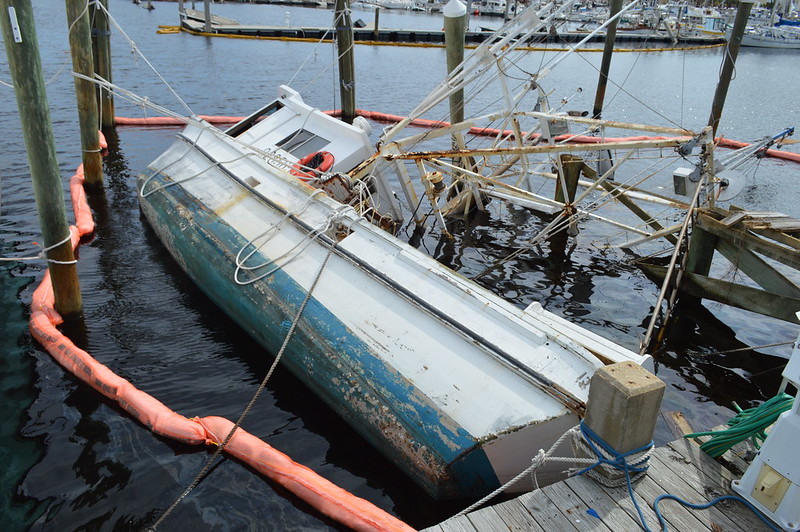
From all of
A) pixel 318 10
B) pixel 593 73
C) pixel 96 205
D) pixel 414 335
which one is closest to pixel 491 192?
pixel 414 335

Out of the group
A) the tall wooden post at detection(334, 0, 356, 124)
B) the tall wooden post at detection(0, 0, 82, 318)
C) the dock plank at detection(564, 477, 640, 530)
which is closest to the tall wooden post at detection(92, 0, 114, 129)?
the tall wooden post at detection(334, 0, 356, 124)

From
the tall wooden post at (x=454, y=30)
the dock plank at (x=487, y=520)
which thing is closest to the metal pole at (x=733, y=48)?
the tall wooden post at (x=454, y=30)

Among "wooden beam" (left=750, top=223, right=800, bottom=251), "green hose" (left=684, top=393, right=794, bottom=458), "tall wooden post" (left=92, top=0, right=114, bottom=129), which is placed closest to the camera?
"green hose" (left=684, top=393, right=794, bottom=458)

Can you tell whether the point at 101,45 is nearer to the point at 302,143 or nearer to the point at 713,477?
the point at 302,143

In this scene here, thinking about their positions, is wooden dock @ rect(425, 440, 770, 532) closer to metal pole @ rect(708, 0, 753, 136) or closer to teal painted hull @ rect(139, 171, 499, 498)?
teal painted hull @ rect(139, 171, 499, 498)

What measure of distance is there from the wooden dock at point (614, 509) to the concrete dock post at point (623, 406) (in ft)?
0.75

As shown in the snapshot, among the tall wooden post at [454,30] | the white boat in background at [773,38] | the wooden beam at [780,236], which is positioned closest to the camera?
the wooden beam at [780,236]

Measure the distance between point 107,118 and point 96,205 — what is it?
679cm

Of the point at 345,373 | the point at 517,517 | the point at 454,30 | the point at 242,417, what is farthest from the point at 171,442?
the point at 454,30

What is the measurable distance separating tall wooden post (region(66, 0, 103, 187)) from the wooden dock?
10.8 m

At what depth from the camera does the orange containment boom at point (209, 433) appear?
5.32 metres

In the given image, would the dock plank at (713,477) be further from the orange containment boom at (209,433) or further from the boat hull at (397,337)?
the orange containment boom at (209,433)

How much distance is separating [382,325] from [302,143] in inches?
241

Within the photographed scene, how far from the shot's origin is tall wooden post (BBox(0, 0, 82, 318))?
6.53 meters
